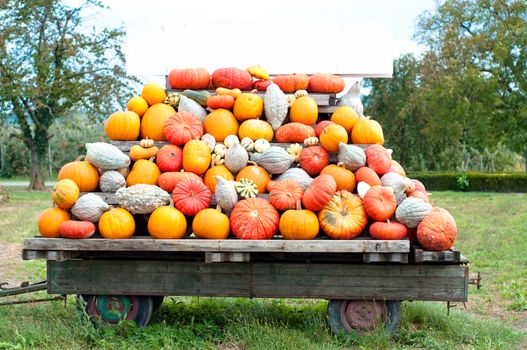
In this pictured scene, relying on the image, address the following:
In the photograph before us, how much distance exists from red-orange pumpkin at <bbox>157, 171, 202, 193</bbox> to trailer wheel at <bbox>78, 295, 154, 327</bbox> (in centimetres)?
94

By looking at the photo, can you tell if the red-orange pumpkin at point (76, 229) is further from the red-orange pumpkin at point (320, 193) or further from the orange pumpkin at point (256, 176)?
the red-orange pumpkin at point (320, 193)

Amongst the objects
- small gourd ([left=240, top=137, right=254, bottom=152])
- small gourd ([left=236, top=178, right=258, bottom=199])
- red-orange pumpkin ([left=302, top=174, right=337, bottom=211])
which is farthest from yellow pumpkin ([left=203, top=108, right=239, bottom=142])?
red-orange pumpkin ([left=302, top=174, right=337, bottom=211])

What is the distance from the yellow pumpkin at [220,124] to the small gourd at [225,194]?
2.23 feet

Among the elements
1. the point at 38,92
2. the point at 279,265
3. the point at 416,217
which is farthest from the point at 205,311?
the point at 38,92

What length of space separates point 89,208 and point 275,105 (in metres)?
1.85

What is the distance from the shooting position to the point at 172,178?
573cm

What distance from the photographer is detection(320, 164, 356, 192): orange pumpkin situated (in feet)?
18.6

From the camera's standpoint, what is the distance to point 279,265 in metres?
5.48

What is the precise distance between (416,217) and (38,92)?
21536 millimetres

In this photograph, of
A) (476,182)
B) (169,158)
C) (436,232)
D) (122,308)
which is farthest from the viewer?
(476,182)

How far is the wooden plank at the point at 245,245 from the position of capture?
5.21 m

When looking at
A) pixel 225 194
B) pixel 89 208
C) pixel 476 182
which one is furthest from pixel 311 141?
pixel 476 182

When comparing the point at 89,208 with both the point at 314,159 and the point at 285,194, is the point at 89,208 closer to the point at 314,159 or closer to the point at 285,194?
the point at 285,194

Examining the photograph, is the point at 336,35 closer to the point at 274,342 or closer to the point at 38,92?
the point at 274,342
